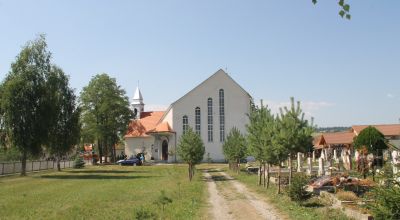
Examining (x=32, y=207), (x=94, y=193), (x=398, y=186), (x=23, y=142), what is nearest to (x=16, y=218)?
(x=32, y=207)

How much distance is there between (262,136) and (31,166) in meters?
35.3

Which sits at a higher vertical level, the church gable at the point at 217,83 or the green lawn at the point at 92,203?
the church gable at the point at 217,83

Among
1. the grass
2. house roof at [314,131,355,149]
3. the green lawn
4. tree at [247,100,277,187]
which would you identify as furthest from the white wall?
the grass

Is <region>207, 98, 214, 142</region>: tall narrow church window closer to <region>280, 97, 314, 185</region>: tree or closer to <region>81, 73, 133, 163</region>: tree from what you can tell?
<region>81, 73, 133, 163</region>: tree

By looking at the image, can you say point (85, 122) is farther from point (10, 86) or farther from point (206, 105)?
point (10, 86)

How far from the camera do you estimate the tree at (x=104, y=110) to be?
247 feet

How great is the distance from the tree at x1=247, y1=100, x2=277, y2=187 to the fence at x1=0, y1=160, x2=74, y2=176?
26.7 m

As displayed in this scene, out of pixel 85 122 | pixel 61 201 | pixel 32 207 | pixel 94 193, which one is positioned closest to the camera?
pixel 32 207

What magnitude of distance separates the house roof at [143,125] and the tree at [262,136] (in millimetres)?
51066

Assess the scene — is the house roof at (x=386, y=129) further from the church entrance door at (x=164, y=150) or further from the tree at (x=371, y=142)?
the tree at (x=371, y=142)

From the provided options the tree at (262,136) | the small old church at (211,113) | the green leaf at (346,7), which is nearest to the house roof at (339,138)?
the small old church at (211,113)

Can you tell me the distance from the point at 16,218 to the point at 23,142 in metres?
26.6

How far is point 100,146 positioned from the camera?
8038cm

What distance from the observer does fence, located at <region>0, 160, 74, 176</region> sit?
46.9 metres
